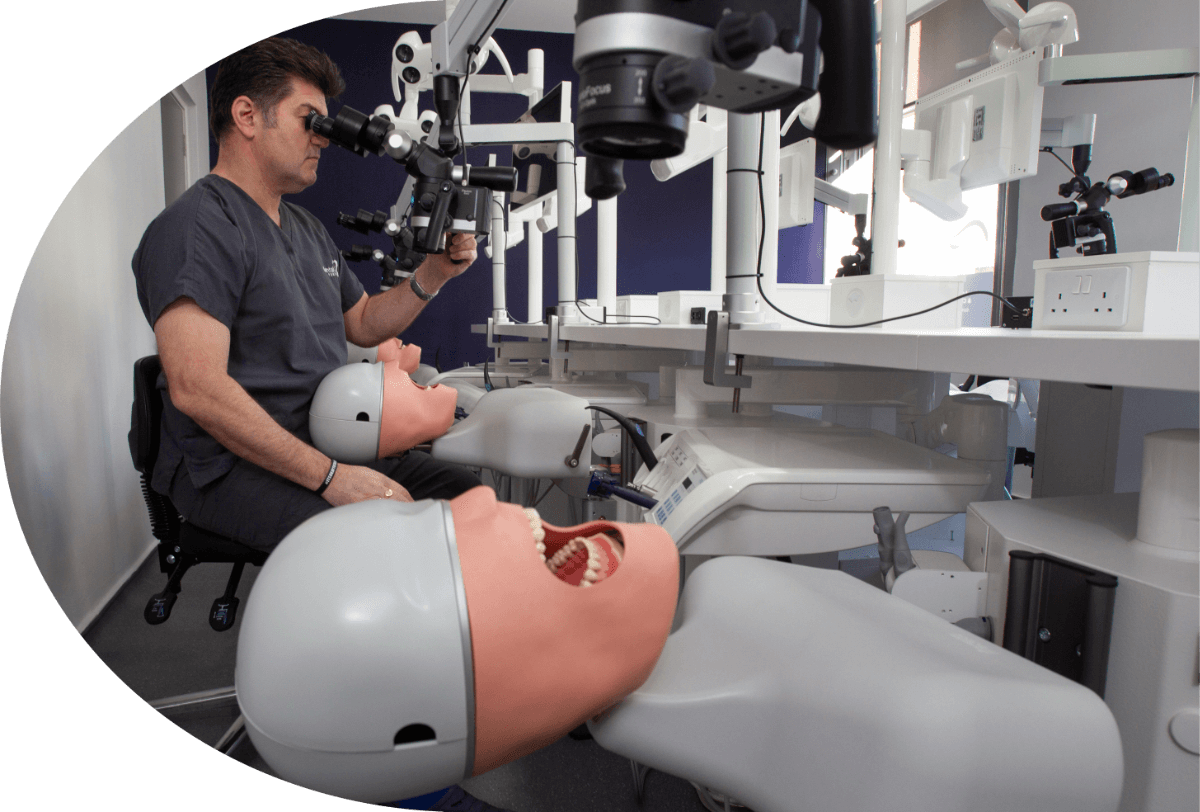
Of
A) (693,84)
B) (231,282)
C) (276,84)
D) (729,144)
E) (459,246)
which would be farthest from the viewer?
(459,246)

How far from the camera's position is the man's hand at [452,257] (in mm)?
1646

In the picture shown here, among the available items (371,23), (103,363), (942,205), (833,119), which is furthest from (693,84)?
(371,23)

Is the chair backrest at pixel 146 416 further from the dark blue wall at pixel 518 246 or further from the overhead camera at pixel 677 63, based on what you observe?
the dark blue wall at pixel 518 246

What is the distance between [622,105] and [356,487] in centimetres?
100

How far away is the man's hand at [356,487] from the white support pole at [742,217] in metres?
0.69

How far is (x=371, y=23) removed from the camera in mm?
5055

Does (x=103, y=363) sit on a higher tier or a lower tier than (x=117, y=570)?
higher

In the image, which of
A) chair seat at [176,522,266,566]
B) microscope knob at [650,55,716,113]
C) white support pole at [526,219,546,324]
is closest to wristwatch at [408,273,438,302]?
chair seat at [176,522,266,566]

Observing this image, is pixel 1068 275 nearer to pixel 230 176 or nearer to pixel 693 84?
pixel 693 84

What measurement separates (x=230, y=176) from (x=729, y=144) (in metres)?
1.01

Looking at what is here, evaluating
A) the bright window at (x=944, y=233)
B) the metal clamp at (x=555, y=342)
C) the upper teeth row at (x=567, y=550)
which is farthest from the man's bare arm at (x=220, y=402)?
the bright window at (x=944, y=233)

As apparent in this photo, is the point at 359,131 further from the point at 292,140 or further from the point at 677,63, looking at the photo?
the point at 677,63

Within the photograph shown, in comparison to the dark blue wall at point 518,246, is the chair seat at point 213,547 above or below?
below

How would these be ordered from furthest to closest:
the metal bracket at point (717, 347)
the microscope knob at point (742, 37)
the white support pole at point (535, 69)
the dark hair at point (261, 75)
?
the white support pole at point (535, 69), the dark hair at point (261, 75), the metal bracket at point (717, 347), the microscope knob at point (742, 37)
